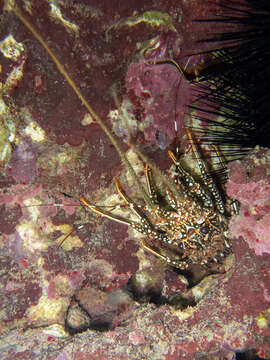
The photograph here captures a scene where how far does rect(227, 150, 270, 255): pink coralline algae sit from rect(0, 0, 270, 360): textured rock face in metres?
0.01

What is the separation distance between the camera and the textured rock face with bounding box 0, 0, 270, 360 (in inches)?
104

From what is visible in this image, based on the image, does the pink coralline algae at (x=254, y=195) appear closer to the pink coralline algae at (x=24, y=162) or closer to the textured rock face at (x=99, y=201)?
the textured rock face at (x=99, y=201)

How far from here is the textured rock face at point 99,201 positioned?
104 inches

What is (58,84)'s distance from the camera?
286 cm

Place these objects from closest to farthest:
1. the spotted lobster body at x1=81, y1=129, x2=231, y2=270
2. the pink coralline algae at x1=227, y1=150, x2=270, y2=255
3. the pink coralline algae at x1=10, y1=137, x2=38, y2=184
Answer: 1. the pink coralline algae at x1=227, y1=150, x2=270, y2=255
2. the pink coralline algae at x1=10, y1=137, x2=38, y2=184
3. the spotted lobster body at x1=81, y1=129, x2=231, y2=270

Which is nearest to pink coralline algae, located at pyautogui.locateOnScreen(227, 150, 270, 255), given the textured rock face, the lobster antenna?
the textured rock face

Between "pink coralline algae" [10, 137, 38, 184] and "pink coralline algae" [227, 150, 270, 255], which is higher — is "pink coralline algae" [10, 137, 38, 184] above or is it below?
above

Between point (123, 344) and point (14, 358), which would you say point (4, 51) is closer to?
point (123, 344)

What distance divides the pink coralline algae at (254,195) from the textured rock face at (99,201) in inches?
0.5

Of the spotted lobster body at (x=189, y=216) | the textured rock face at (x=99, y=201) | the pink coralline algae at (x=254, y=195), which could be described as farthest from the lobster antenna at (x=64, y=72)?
the pink coralline algae at (x=254, y=195)

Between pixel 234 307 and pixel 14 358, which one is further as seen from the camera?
pixel 14 358

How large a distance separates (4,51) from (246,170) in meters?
2.93

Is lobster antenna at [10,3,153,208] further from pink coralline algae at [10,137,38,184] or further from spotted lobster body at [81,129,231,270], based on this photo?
pink coralline algae at [10,137,38,184]

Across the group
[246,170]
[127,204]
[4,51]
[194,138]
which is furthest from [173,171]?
[4,51]
